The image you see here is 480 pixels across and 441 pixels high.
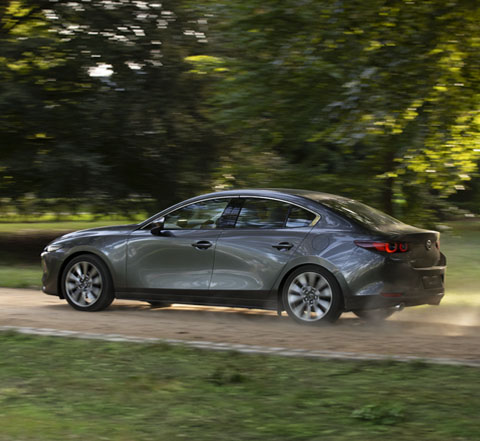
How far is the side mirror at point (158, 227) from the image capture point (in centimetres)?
1090

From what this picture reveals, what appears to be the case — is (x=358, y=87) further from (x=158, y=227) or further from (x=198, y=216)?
(x=158, y=227)

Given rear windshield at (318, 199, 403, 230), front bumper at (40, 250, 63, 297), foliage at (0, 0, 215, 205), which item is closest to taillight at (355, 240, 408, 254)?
rear windshield at (318, 199, 403, 230)

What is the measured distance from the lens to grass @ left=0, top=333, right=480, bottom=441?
213 inches

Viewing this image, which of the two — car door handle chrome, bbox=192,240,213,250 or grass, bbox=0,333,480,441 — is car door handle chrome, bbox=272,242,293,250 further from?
grass, bbox=0,333,480,441

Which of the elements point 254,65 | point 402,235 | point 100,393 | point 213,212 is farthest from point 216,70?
point 100,393

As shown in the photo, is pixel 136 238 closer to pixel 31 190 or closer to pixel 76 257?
pixel 76 257

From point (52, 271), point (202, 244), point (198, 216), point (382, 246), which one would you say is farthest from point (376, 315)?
point (52, 271)

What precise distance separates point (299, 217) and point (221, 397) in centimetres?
423

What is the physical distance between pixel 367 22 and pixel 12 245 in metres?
17.0

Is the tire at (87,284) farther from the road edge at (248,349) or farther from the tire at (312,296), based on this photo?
the tire at (312,296)

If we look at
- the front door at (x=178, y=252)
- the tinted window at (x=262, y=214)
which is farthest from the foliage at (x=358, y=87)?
the front door at (x=178, y=252)

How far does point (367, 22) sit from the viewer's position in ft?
38.8

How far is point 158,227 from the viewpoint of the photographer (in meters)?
10.9

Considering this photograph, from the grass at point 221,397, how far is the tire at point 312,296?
84.3 inches
